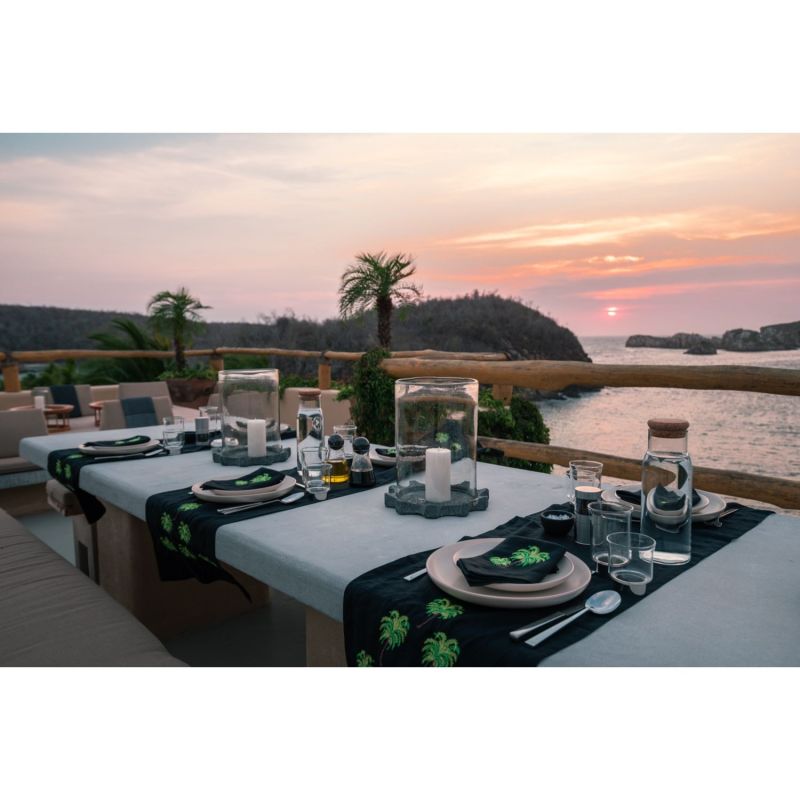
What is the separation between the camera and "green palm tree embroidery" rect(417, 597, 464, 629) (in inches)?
34.9

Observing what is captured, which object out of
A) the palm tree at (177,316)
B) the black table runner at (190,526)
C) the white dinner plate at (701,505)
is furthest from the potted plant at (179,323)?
the white dinner plate at (701,505)

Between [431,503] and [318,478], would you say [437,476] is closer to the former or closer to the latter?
[431,503]

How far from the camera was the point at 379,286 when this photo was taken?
7109 millimetres

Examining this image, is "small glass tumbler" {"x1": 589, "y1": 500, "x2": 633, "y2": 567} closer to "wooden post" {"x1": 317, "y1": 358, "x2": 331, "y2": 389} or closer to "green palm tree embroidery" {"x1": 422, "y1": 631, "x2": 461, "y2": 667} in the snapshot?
"green palm tree embroidery" {"x1": 422, "y1": 631, "x2": 461, "y2": 667}

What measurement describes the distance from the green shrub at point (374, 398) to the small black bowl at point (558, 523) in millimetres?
2041

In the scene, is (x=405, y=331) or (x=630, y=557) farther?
(x=405, y=331)

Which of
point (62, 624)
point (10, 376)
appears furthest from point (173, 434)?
point (10, 376)

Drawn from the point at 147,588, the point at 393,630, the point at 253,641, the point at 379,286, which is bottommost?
the point at 253,641

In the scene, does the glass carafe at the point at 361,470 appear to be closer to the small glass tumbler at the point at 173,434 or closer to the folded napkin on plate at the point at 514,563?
the folded napkin on plate at the point at 514,563

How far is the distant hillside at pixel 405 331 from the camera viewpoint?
35.4 feet

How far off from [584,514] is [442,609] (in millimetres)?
407

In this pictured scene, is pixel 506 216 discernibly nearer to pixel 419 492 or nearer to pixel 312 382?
pixel 312 382

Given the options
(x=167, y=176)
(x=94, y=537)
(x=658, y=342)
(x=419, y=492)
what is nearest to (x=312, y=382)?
(x=167, y=176)

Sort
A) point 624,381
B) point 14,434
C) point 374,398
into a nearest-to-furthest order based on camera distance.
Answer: point 624,381, point 374,398, point 14,434
